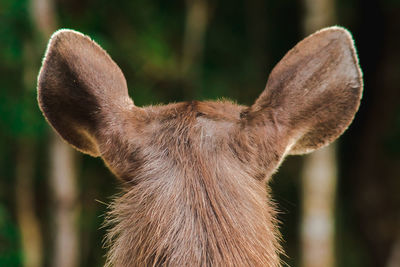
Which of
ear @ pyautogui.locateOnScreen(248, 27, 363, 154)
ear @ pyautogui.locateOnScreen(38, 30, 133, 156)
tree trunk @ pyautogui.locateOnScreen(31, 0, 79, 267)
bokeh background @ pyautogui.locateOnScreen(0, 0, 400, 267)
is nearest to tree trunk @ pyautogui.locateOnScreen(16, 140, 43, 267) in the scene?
bokeh background @ pyautogui.locateOnScreen(0, 0, 400, 267)

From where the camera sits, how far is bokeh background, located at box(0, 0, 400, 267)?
9.73 meters

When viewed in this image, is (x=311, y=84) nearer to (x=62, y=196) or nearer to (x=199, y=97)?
(x=62, y=196)

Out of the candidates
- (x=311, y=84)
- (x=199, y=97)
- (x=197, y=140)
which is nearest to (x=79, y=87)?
(x=197, y=140)

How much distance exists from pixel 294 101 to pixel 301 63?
170 millimetres

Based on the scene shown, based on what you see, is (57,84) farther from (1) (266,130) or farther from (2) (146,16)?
(2) (146,16)

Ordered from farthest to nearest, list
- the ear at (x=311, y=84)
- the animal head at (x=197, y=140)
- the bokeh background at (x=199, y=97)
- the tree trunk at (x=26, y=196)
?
the tree trunk at (x=26, y=196), the bokeh background at (x=199, y=97), the ear at (x=311, y=84), the animal head at (x=197, y=140)

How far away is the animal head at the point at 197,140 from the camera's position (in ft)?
7.32

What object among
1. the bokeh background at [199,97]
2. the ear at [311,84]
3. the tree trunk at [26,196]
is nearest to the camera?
the ear at [311,84]

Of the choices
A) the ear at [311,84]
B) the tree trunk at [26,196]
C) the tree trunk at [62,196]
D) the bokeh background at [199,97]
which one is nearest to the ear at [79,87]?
the ear at [311,84]

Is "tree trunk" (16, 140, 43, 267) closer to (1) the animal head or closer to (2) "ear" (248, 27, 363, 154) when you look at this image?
(1) the animal head

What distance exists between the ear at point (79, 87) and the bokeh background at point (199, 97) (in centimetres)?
645

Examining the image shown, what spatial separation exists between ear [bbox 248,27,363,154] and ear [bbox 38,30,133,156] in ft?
2.06

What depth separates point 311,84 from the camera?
2.63 metres

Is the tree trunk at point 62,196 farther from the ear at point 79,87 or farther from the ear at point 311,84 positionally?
the ear at point 311,84
